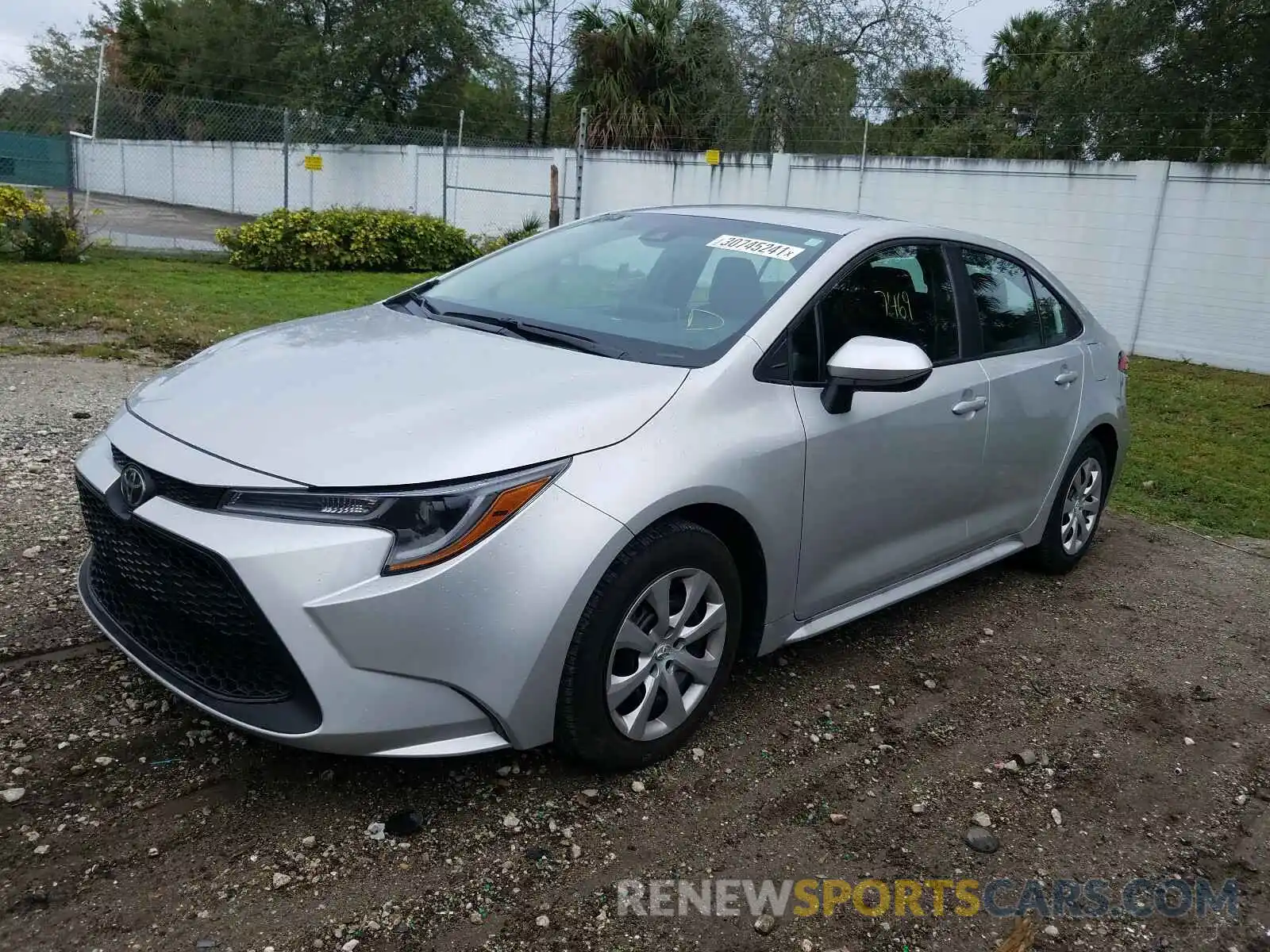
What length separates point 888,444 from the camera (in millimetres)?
3553

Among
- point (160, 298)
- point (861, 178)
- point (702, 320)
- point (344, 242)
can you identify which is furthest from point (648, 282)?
point (344, 242)

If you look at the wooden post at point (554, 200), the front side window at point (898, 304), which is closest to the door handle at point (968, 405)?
the front side window at point (898, 304)

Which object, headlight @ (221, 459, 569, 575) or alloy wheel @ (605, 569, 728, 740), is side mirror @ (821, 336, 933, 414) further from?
headlight @ (221, 459, 569, 575)

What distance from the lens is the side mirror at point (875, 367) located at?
10.5 feet

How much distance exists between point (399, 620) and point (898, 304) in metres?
2.23

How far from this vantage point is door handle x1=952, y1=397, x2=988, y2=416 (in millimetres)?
3859

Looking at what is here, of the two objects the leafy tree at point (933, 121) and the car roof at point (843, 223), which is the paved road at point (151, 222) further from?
the car roof at point (843, 223)

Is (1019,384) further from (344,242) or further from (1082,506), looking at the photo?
(344,242)

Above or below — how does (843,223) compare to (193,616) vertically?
above

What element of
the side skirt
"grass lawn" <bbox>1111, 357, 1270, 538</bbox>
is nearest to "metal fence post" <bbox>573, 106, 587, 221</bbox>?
"grass lawn" <bbox>1111, 357, 1270, 538</bbox>

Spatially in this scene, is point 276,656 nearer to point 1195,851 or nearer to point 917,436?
point 917,436

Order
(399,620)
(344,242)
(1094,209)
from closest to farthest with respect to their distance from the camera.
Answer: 1. (399,620)
2. (1094,209)
3. (344,242)

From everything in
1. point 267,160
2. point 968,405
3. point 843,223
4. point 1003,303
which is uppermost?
point 843,223

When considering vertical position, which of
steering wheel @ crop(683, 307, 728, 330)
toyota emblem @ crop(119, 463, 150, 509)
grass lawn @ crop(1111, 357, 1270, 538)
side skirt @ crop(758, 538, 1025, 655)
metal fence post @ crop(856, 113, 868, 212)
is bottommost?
grass lawn @ crop(1111, 357, 1270, 538)
